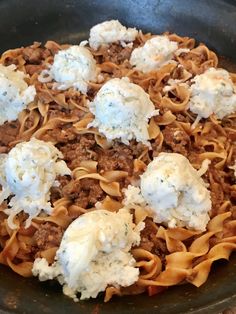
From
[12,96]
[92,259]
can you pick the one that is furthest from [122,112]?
[92,259]

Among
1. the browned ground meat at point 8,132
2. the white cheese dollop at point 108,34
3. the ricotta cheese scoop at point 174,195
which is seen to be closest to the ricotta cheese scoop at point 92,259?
the ricotta cheese scoop at point 174,195

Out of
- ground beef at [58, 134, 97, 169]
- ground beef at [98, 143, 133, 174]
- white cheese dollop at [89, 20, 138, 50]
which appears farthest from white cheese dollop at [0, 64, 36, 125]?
white cheese dollop at [89, 20, 138, 50]

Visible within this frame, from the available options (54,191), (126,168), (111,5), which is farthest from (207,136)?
(111,5)

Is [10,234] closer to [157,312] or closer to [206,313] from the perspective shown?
[157,312]

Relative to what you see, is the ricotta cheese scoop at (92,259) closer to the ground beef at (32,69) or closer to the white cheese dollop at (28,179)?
the white cheese dollop at (28,179)

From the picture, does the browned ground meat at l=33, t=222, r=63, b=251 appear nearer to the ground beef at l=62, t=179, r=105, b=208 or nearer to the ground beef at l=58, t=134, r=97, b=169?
the ground beef at l=62, t=179, r=105, b=208

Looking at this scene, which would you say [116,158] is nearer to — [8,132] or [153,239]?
[153,239]

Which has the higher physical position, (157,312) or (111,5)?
(111,5)
